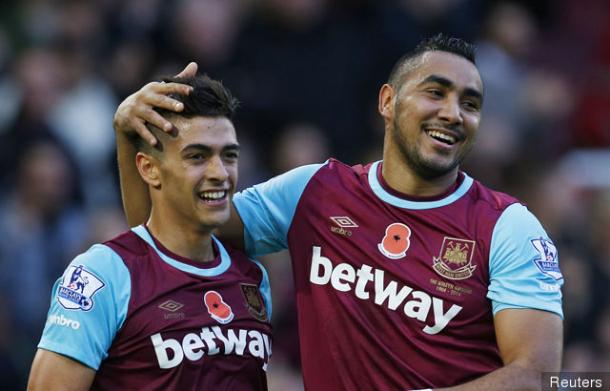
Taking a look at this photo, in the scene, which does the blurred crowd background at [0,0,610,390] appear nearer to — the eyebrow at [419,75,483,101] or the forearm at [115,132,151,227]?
→ the forearm at [115,132,151,227]

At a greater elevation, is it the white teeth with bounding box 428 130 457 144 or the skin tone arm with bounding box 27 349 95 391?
the white teeth with bounding box 428 130 457 144

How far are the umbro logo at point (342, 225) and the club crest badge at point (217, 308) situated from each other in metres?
0.65

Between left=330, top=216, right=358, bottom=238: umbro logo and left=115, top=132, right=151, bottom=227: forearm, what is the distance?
3.03ft

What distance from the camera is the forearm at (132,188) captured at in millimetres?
6000

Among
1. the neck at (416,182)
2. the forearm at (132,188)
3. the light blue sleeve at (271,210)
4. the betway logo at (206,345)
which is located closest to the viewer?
the betway logo at (206,345)

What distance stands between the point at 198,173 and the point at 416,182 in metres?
1.03

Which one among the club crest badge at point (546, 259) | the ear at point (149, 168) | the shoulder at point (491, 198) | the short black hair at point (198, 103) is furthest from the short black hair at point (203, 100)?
the club crest badge at point (546, 259)

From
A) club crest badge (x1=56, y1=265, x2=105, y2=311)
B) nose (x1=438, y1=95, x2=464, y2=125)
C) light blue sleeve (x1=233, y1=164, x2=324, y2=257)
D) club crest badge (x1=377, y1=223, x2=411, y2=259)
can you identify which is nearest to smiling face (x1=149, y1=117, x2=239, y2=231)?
light blue sleeve (x1=233, y1=164, x2=324, y2=257)

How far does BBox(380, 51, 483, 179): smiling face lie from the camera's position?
577 cm

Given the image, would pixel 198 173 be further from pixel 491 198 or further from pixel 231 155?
pixel 491 198

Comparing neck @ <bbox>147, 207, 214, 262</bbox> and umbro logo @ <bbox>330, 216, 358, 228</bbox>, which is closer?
neck @ <bbox>147, 207, 214, 262</bbox>

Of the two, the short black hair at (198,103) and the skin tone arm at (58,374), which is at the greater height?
the short black hair at (198,103)

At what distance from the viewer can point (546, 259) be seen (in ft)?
18.4

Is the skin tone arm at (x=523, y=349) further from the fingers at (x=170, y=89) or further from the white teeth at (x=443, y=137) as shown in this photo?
the fingers at (x=170, y=89)
